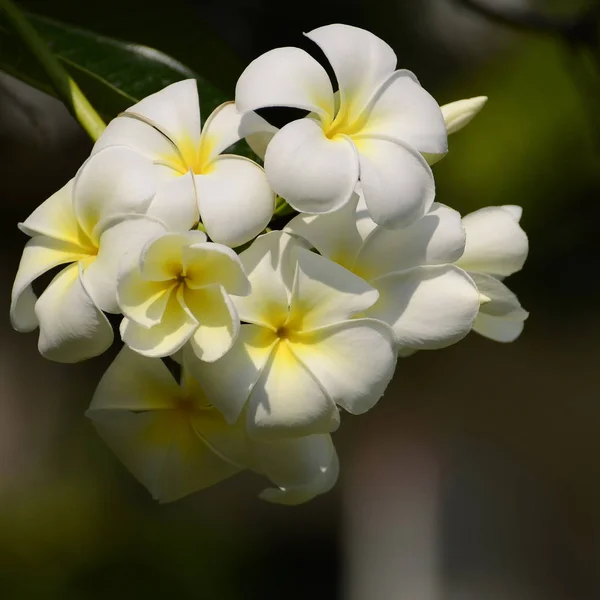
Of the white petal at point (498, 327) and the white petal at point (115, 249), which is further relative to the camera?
the white petal at point (498, 327)

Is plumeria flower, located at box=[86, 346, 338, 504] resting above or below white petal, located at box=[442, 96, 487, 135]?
below

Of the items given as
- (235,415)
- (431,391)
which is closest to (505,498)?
(431,391)

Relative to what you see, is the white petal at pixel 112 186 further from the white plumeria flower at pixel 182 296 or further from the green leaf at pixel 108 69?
the green leaf at pixel 108 69

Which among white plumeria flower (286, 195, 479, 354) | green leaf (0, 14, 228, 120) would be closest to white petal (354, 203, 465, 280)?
white plumeria flower (286, 195, 479, 354)

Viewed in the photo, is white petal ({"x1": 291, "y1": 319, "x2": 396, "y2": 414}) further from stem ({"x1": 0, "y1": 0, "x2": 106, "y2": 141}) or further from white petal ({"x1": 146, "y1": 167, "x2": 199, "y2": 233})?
stem ({"x1": 0, "y1": 0, "x2": 106, "y2": 141})

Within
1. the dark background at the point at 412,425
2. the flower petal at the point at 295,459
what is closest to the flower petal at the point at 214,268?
the flower petal at the point at 295,459

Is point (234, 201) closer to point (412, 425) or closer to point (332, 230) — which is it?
point (332, 230)

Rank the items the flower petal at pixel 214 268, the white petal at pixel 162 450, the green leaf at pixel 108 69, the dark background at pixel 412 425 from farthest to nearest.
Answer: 1. the dark background at pixel 412 425
2. the green leaf at pixel 108 69
3. the white petal at pixel 162 450
4. the flower petal at pixel 214 268

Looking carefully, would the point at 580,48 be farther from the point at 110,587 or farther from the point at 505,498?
the point at 505,498
